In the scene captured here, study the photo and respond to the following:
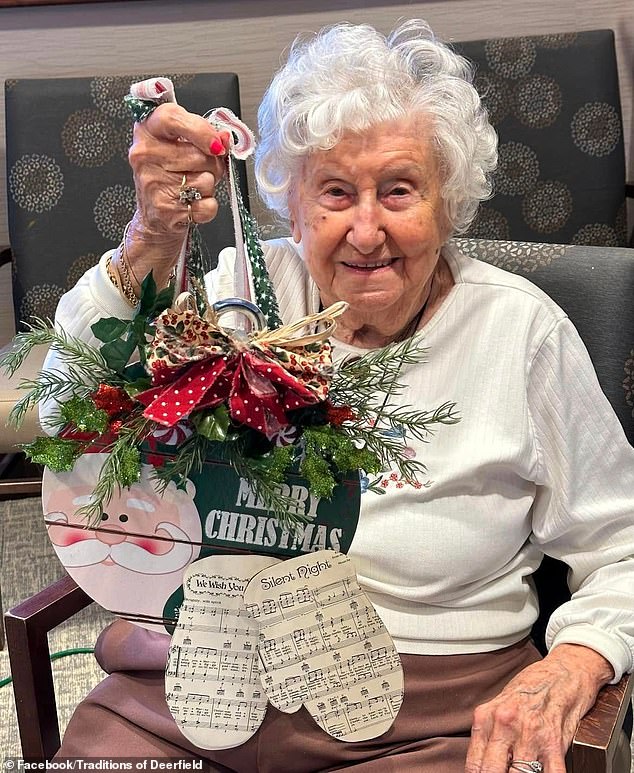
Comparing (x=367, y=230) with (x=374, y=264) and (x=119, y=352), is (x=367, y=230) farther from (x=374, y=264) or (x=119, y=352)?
(x=119, y=352)

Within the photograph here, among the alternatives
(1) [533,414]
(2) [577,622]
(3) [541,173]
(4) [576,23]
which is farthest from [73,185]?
(2) [577,622]

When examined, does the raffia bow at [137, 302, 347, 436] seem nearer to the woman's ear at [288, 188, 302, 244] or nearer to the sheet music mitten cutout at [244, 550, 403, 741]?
the sheet music mitten cutout at [244, 550, 403, 741]

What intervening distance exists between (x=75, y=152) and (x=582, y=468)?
194cm

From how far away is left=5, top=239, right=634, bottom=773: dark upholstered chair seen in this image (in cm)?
118

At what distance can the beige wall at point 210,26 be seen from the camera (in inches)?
115

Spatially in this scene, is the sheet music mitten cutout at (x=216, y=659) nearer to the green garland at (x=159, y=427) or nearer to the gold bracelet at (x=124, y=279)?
the green garland at (x=159, y=427)

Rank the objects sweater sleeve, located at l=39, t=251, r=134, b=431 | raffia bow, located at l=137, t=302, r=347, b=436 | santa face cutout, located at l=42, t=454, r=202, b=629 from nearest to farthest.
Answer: raffia bow, located at l=137, t=302, r=347, b=436
santa face cutout, located at l=42, t=454, r=202, b=629
sweater sleeve, located at l=39, t=251, r=134, b=431

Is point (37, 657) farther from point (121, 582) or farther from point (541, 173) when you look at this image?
point (541, 173)

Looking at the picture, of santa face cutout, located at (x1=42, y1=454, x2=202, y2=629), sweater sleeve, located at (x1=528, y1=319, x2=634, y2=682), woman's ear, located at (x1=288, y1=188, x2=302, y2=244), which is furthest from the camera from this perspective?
woman's ear, located at (x1=288, y1=188, x2=302, y2=244)

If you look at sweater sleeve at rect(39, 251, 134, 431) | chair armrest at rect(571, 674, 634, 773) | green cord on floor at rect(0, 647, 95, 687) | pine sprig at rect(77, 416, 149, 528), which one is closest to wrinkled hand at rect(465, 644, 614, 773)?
chair armrest at rect(571, 674, 634, 773)

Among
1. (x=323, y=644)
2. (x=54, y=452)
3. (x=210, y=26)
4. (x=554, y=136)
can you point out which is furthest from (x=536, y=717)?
(x=210, y=26)

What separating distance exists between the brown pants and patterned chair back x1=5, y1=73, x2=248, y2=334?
168cm

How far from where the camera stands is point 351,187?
1247mm

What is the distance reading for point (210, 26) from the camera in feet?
9.67
